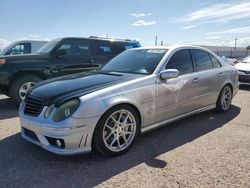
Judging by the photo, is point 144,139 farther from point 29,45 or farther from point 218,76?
point 29,45

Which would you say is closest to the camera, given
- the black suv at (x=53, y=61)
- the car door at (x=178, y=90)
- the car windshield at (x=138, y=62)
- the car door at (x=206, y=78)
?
the car door at (x=178, y=90)

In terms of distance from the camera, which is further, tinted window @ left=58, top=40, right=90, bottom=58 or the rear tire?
tinted window @ left=58, top=40, right=90, bottom=58

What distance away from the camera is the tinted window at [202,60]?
4997 millimetres

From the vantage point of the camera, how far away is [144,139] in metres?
4.21

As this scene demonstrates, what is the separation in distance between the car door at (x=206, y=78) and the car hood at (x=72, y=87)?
1.57m

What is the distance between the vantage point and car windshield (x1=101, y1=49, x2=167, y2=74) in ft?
13.9

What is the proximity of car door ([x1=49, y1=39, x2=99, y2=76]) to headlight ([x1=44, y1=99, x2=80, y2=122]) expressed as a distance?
3.72 meters

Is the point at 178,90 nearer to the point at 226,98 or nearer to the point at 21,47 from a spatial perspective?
the point at 226,98

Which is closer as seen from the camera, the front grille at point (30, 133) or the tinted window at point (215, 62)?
the front grille at point (30, 133)

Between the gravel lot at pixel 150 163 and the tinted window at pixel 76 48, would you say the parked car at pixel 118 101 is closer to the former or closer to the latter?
the gravel lot at pixel 150 163

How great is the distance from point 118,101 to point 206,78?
2.39 meters

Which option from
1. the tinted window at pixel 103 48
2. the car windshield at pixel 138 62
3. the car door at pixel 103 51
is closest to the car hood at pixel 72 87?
the car windshield at pixel 138 62

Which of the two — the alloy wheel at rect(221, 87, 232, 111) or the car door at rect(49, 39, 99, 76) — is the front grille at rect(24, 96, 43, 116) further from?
the alloy wheel at rect(221, 87, 232, 111)

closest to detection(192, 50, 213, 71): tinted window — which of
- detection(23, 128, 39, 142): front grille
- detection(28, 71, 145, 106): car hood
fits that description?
detection(28, 71, 145, 106): car hood
